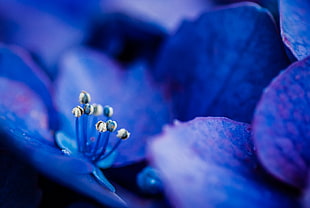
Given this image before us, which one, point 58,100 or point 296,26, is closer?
point 296,26

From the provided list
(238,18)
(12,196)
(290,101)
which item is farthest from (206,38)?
(12,196)

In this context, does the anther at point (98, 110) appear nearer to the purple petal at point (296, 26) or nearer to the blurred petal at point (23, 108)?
the blurred petal at point (23, 108)

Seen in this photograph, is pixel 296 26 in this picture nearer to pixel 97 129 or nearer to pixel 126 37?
pixel 97 129

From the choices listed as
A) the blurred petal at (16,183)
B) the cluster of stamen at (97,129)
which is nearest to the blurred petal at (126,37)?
the cluster of stamen at (97,129)

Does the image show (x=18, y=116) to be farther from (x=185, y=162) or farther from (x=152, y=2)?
(x=152, y=2)

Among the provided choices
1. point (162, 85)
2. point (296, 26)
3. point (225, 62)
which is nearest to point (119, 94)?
point (162, 85)

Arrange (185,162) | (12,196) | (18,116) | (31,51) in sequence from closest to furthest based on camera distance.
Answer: (185,162) → (12,196) → (18,116) → (31,51)

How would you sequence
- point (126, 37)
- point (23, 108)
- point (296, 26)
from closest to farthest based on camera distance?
1. point (296, 26)
2. point (23, 108)
3. point (126, 37)
